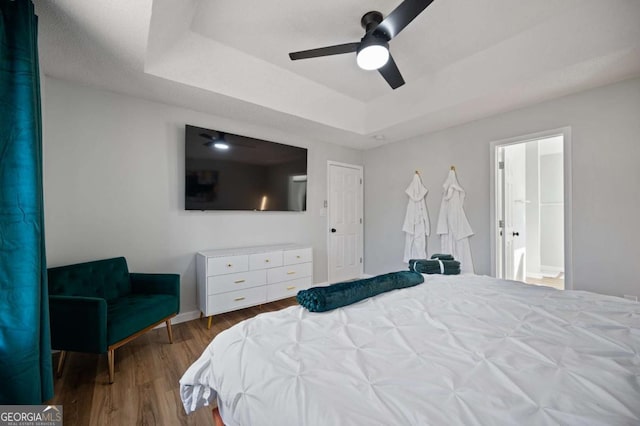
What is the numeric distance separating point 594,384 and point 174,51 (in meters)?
3.14

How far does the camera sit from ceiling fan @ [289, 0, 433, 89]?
1660mm

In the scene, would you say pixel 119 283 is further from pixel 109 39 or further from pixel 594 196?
pixel 594 196

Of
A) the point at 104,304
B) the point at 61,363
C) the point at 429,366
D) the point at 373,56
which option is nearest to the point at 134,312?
the point at 104,304

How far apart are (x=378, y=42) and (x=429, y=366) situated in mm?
2003

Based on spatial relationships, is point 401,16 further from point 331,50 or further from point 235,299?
point 235,299

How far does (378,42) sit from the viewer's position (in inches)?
75.2

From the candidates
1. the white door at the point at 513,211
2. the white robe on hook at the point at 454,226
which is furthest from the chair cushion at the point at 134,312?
the white door at the point at 513,211

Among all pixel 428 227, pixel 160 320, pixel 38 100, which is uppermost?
pixel 38 100

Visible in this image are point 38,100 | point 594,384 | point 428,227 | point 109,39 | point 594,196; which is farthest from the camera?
point 428,227

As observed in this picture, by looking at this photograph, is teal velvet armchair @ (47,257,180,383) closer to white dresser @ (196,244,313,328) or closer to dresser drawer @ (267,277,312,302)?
white dresser @ (196,244,313,328)

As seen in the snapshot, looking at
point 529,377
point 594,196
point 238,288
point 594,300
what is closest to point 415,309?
point 529,377

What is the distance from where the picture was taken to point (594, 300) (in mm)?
1529

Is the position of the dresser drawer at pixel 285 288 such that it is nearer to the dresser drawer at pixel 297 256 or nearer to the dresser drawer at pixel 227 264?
the dresser drawer at pixel 297 256

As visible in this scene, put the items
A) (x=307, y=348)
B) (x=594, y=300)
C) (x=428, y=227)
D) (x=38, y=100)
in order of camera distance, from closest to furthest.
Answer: (x=307, y=348)
(x=38, y=100)
(x=594, y=300)
(x=428, y=227)
